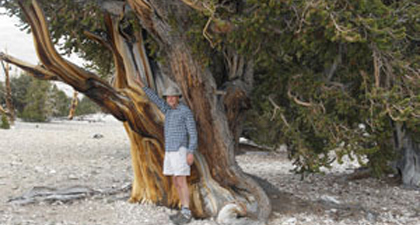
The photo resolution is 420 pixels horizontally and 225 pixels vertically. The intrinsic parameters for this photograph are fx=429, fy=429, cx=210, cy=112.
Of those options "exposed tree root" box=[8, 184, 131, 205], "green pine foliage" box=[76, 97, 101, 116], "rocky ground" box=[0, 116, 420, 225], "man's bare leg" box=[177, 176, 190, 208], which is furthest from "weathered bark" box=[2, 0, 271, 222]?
"green pine foliage" box=[76, 97, 101, 116]

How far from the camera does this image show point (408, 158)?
7.81 meters

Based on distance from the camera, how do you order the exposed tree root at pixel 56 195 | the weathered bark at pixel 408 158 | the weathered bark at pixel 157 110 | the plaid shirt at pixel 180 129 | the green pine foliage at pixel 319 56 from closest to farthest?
the green pine foliage at pixel 319 56
the plaid shirt at pixel 180 129
the weathered bark at pixel 157 110
the exposed tree root at pixel 56 195
the weathered bark at pixel 408 158

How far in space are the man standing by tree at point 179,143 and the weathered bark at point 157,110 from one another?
23 cm

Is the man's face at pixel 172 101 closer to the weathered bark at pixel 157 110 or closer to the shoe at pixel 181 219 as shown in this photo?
the weathered bark at pixel 157 110

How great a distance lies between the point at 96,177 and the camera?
8539 mm

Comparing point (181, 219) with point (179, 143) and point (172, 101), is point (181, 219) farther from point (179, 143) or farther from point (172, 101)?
point (172, 101)

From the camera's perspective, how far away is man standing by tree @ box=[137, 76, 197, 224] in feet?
15.8

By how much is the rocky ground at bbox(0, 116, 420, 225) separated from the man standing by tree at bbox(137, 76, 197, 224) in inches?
13.5

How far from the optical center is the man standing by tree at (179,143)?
15.8 ft

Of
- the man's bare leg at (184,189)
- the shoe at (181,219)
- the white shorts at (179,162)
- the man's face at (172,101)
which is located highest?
the man's face at (172,101)

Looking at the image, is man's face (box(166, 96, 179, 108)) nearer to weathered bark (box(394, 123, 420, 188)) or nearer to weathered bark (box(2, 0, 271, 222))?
weathered bark (box(2, 0, 271, 222))

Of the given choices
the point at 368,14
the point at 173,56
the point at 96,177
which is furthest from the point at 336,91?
the point at 96,177

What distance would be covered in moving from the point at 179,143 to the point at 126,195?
2.03 metres

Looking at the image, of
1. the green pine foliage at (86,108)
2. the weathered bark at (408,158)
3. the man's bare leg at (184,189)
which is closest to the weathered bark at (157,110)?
the man's bare leg at (184,189)
